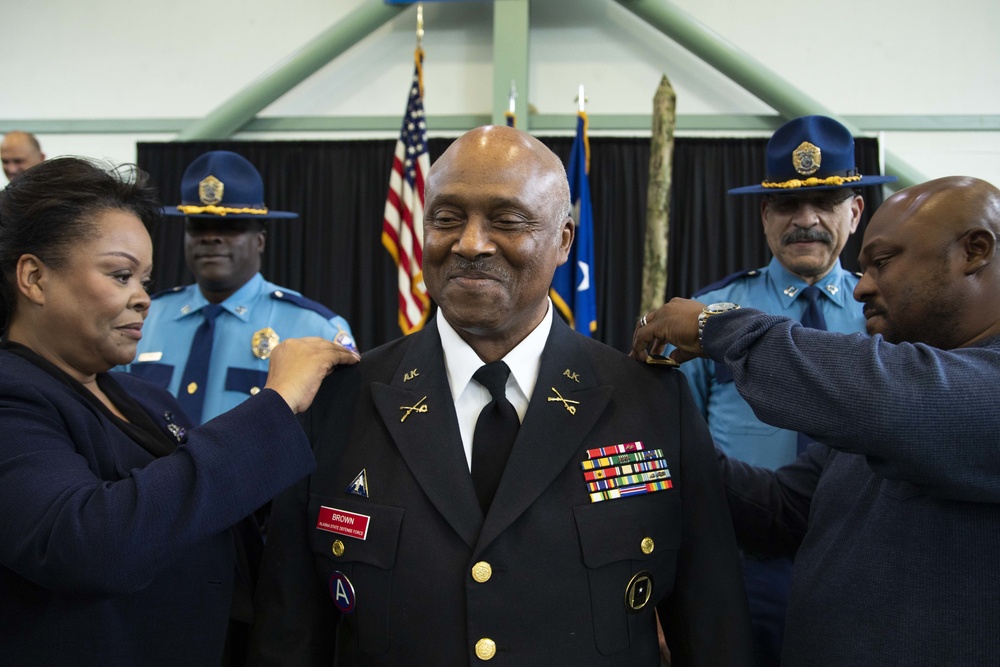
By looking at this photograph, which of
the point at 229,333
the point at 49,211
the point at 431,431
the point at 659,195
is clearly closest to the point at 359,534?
the point at 431,431

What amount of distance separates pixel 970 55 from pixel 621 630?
19.3 ft

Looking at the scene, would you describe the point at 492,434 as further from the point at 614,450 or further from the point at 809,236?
the point at 809,236

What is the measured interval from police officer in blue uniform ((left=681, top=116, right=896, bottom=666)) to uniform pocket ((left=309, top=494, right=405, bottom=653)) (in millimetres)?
1481

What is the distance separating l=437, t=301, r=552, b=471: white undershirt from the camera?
167cm

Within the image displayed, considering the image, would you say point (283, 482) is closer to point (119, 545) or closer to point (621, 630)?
point (119, 545)

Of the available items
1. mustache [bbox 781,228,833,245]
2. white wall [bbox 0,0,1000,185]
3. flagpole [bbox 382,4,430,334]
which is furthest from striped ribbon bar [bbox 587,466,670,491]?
white wall [bbox 0,0,1000,185]

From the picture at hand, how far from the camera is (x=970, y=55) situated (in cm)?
591

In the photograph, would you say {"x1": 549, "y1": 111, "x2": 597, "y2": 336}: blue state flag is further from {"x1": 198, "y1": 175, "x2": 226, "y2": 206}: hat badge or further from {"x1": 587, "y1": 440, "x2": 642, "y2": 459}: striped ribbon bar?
{"x1": 587, "y1": 440, "x2": 642, "y2": 459}: striped ribbon bar

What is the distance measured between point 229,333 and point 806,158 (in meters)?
2.20

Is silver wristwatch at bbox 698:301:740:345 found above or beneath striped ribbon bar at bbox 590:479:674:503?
above

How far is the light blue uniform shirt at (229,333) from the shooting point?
321 cm

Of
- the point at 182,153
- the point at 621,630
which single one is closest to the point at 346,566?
the point at 621,630

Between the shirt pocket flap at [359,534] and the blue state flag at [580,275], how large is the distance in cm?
293

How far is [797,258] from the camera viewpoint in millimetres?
2773
